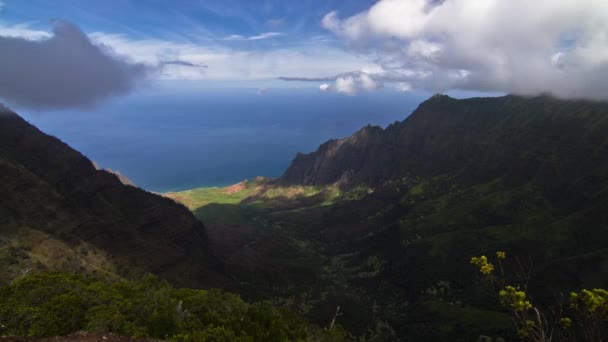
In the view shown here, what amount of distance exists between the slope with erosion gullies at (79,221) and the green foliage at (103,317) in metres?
28.6

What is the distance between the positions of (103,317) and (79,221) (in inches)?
2771

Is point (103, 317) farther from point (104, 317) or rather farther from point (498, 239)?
point (498, 239)

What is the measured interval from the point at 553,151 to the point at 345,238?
11540 centimetres

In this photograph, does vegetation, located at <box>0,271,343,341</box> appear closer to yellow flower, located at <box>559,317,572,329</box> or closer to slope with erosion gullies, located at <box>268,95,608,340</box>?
yellow flower, located at <box>559,317,572,329</box>

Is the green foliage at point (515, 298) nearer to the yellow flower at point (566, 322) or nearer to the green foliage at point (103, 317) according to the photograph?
the yellow flower at point (566, 322)

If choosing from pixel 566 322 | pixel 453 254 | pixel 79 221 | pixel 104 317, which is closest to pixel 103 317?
pixel 104 317

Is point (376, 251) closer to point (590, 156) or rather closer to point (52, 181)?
point (590, 156)

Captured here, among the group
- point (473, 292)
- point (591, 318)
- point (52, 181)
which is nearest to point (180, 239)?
point (52, 181)

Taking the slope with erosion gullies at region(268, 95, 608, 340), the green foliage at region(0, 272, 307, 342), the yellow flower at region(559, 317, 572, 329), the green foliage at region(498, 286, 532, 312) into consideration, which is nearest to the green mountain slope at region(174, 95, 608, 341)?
Result: the slope with erosion gullies at region(268, 95, 608, 340)

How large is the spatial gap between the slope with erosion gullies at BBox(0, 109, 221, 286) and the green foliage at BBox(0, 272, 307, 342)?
2857 centimetres

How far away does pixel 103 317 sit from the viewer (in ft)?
103

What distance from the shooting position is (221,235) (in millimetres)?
171000

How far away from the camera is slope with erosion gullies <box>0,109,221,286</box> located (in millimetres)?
75062

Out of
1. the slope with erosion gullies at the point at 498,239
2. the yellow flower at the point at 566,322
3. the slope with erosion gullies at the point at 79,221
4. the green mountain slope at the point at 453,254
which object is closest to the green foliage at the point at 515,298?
the yellow flower at the point at 566,322
